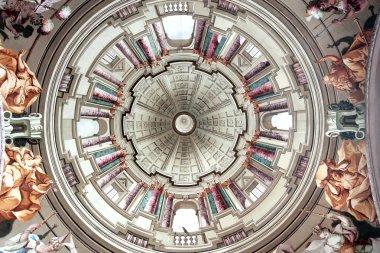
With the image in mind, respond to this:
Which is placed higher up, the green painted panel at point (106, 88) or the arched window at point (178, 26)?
the arched window at point (178, 26)

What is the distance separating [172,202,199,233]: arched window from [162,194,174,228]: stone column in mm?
250

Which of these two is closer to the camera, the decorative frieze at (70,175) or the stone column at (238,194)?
the decorative frieze at (70,175)

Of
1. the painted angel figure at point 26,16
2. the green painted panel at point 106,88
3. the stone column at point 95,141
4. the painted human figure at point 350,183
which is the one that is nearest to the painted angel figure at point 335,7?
the painted human figure at point 350,183

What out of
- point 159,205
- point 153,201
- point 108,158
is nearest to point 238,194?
point 159,205

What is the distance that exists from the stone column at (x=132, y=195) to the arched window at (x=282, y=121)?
21.1 feet

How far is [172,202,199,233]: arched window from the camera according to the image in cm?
2172

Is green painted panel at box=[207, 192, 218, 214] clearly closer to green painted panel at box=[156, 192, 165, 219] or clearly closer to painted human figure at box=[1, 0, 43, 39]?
green painted panel at box=[156, 192, 165, 219]

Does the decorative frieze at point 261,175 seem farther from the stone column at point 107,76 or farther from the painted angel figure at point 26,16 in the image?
the painted angel figure at point 26,16

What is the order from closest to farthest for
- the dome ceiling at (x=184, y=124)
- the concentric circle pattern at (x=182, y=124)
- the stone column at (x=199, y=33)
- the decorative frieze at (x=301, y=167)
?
1. the concentric circle pattern at (x=182, y=124)
2. the decorative frieze at (x=301, y=167)
3. the stone column at (x=199, y=33)
4. the dome ceiling at (x=184, y=124)

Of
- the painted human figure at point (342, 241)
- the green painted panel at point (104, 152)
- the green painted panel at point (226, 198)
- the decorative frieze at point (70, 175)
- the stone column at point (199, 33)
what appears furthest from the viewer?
the green painted panel at point (226, 198)

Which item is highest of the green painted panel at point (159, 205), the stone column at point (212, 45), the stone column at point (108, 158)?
the stone column at point (212, 45)

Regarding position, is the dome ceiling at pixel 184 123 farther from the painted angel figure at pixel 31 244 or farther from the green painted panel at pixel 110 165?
the painted angel figure at pixel 31 244

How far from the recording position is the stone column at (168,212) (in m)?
21.7

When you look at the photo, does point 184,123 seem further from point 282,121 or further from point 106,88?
point 282,121
